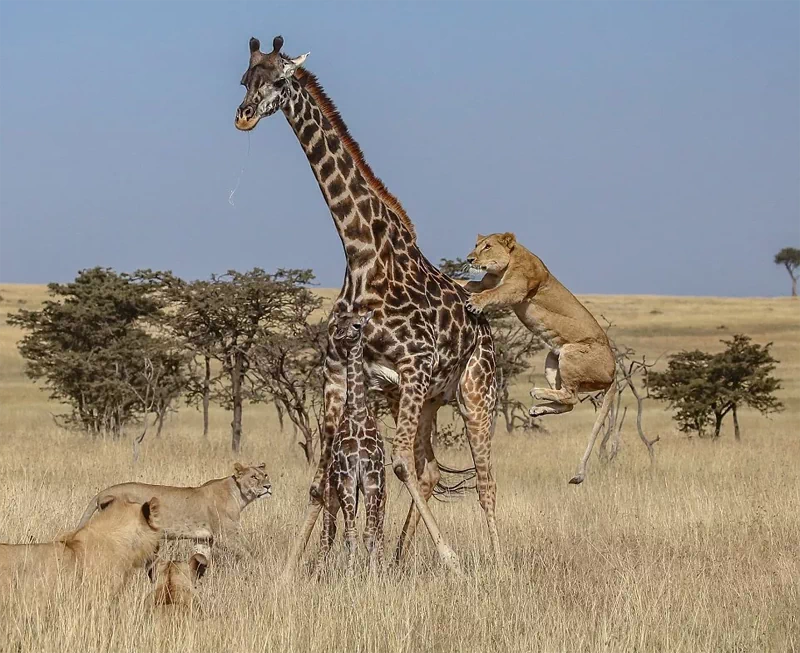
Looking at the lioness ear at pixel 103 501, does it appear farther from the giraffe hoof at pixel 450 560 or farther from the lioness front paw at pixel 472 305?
the lioness front paw at pixel 472 305

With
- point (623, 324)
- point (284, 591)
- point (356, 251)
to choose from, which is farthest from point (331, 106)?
point (623, 324)

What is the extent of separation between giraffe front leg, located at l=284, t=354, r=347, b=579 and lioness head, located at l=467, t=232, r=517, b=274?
1.41 m

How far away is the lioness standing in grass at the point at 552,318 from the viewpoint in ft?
25.9

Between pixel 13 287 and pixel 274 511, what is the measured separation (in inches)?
2732

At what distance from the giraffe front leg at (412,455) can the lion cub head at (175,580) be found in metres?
1.36

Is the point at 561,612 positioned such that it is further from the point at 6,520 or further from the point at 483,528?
the point at 6,520

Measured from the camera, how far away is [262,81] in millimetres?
6836

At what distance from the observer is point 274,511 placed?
975 centimetres

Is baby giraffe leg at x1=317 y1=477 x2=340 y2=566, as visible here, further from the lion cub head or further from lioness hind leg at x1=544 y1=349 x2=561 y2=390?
lioness hind leg at x1=544 y1=349 x2=561 y2=390

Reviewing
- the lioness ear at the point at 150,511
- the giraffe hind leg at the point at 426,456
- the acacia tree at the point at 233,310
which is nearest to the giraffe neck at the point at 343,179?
the giraffe hind leg at the point at 426,456

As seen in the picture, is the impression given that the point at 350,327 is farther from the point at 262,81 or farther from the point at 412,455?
the point at 262,81

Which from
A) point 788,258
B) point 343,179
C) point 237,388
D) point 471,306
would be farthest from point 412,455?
point 788,258

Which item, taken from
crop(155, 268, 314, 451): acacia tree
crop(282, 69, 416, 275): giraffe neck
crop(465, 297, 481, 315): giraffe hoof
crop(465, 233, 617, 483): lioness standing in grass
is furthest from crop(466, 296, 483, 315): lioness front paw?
crop(155, 268, 314, 451): acacia tree

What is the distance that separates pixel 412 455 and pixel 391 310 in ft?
3.03
